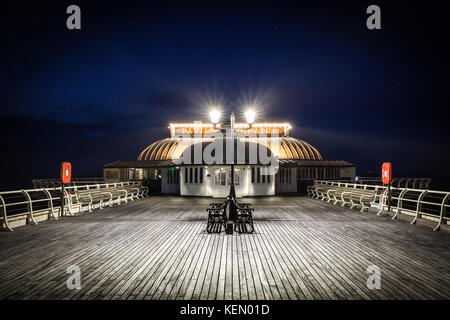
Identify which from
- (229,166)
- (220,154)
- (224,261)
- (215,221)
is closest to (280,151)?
(229,166)

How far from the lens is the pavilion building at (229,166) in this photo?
55.8ft

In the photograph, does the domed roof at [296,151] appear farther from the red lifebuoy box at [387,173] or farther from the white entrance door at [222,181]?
the red lifebuoy box at [387,173]

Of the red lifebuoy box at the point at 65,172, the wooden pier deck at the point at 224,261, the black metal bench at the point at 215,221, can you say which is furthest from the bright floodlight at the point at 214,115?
the red lifebuoy box at the point at 65,172

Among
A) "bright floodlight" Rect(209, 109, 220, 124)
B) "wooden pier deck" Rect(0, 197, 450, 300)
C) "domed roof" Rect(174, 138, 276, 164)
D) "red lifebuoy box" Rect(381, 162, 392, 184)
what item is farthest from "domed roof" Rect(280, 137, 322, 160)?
"bright floodlight" Rect(209, 109, 220, 124)

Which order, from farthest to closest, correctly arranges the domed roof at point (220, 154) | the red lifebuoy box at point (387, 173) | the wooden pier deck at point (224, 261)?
the domed roof at point (220, 154) < the red lifebuoy box at point (387, 173) < the wooden pier deck at point (224, 261)

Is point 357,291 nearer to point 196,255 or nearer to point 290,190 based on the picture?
point 196,255

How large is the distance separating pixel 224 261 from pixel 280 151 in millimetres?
22433

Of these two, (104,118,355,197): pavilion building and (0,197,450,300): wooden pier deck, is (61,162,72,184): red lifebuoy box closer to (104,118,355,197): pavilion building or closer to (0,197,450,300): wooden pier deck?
(0,197,450,300): wooden pier deck

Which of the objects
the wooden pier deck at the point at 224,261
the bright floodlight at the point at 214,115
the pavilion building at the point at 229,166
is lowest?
the wooden pier deck at the point at 224,261

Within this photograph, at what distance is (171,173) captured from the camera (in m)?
20.9

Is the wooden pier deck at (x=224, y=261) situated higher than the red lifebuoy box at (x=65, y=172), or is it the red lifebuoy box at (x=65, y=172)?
the red lifebuoy box at (x=65, y=172)

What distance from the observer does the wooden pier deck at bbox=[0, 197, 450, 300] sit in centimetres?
383

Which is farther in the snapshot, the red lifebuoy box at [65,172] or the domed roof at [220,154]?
the domed roof at [220,154]
